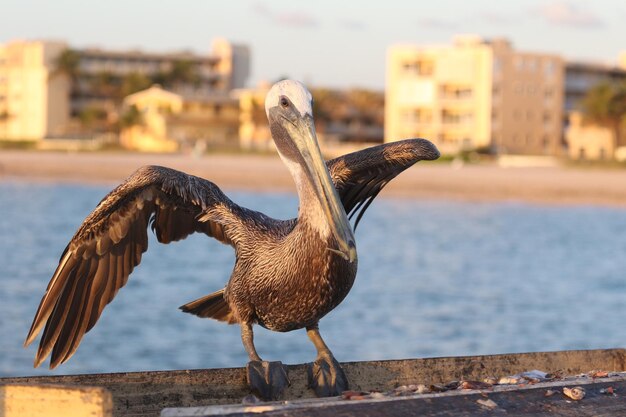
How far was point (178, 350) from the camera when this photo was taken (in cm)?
1602

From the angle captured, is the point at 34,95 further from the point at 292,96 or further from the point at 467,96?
the point at 292,96

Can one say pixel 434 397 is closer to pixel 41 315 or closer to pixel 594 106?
pixel 41 315

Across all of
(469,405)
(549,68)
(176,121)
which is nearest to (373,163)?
(469,405)

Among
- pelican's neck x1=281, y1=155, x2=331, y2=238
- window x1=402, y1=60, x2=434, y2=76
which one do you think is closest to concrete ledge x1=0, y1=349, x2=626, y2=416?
pelican's neck x1=281, y1=155, x2=331, y2=238

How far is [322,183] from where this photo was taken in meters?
4.57

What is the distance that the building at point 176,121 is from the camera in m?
95.0

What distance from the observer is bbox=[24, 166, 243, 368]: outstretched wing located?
511 cm

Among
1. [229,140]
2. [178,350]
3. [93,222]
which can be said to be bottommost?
[178,350]

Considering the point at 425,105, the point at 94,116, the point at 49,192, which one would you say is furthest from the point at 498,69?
the point at 49,192

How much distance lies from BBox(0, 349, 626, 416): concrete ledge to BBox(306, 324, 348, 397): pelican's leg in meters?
0.08

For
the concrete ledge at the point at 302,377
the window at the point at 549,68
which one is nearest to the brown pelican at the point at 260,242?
the concrete ledge at the point at 302,377

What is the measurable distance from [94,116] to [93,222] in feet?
320

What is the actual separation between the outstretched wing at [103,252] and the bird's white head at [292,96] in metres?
0.59

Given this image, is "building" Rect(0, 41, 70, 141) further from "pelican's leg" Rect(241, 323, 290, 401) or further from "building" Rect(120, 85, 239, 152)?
"pelican's leg" Rect(241, 323, 290, 401)
